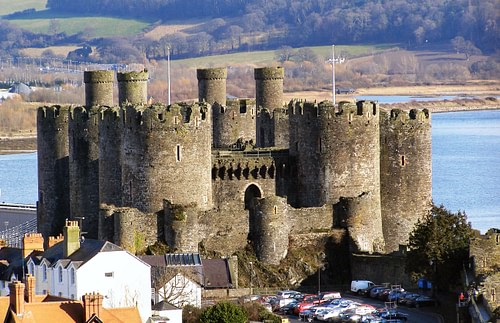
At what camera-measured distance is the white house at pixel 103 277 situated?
37969 mm

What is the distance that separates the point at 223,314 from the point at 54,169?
15745 millimetres

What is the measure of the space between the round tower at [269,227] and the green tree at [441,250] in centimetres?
354

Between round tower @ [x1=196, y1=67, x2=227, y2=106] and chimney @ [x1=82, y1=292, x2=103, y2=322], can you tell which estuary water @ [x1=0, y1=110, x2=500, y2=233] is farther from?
chimney @ [x1=82, y1=292, x2=103, y2=322]

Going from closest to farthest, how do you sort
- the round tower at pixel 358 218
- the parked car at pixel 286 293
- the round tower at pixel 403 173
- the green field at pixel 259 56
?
the parked car at pixel 286 293
the round tower at pixel 358 218
the round tower at pixel 403 173
the green field at pixel 259 56

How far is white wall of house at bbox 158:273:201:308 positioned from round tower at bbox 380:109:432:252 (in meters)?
8.31

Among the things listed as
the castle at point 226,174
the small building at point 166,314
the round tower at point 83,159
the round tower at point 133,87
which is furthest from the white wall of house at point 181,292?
the round tower at point 133,87

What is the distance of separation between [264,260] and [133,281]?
8.47m


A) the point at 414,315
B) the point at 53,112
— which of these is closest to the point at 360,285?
the point at 414,315

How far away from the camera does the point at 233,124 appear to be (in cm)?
5388

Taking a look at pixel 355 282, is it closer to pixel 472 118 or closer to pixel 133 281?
pixel 133 281

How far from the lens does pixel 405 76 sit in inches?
6516

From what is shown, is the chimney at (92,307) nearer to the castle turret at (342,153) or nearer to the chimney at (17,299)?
the chimney at (17,299)

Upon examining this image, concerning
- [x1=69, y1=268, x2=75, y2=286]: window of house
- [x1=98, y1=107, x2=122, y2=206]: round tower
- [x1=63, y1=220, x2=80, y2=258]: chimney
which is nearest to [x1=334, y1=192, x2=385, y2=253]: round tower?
[x1=98, y1=107, x2=122, y2=206]: round tower

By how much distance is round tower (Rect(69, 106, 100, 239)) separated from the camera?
50156 mm
